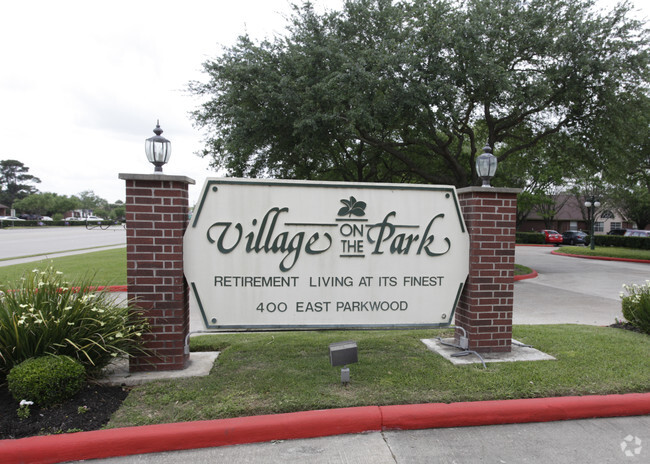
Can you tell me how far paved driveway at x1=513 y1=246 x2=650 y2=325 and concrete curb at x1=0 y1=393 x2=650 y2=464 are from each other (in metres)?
4.34

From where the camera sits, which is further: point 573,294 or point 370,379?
point 573,294

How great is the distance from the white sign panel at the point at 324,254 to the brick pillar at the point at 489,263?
13 centimetres

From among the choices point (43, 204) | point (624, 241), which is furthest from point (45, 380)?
point (43, 204)

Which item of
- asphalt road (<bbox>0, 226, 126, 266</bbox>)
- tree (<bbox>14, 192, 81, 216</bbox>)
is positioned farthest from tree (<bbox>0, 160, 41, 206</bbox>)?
asphalt road (<bbox>0, 226, 126, 266</bbox>)

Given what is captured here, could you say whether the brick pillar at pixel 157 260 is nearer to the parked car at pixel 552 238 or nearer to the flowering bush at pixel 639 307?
the flowering bush at pixel 639 307

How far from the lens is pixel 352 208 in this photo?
15.3ft

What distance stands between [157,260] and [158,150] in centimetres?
117

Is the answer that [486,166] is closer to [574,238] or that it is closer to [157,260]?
[157,260]

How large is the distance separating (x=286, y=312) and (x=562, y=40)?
39.5 feet

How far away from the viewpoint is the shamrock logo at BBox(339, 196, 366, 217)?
4.66 meters

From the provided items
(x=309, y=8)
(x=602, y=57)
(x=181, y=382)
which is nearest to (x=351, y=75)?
(x=309, y=8)

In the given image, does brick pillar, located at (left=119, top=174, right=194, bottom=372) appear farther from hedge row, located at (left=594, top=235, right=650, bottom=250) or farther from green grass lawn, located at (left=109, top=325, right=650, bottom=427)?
hedge row, located at (left=594, top=235, right=650, bottom=250)

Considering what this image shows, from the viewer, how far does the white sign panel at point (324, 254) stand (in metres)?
4.46

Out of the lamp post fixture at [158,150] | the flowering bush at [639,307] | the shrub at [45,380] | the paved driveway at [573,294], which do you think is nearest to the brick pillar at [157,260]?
the lamp post fixture at [158,150]
